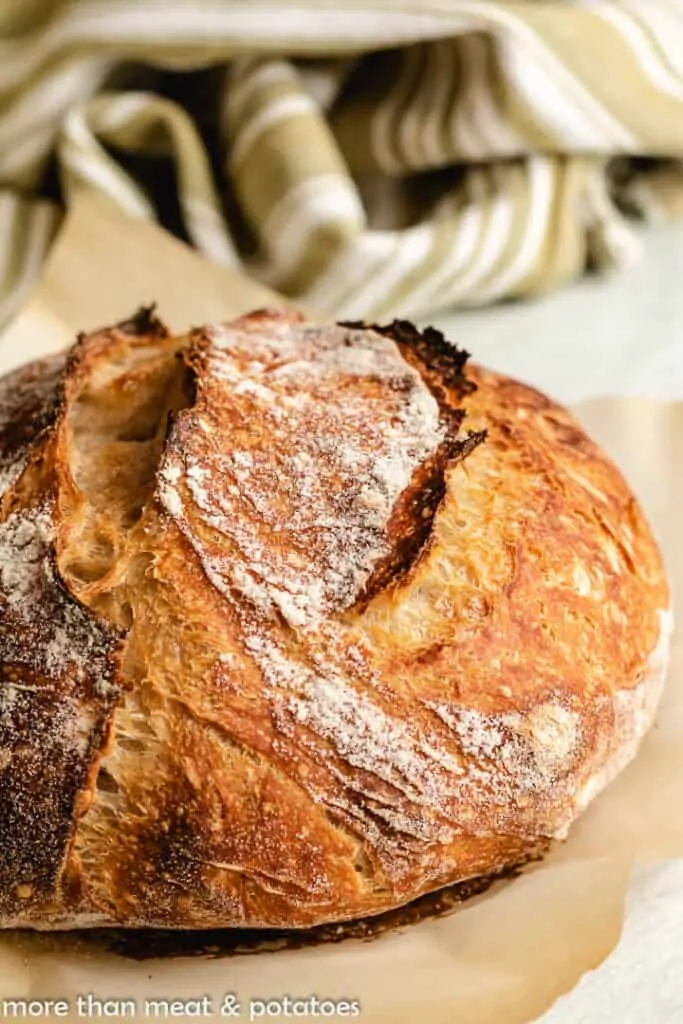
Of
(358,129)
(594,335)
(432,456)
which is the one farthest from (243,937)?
(358,129)

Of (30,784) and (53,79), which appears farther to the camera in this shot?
(53,79)

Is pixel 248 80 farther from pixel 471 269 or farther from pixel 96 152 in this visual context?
pixel 471 269

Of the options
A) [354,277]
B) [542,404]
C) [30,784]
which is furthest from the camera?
[354,277]

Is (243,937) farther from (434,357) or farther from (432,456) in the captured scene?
(434,357)

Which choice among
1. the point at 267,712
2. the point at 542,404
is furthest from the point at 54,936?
the point at 542,404

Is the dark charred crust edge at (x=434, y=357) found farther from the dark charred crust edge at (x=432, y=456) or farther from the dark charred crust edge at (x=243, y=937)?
the dark charred crust edge at (x=243, y=937)

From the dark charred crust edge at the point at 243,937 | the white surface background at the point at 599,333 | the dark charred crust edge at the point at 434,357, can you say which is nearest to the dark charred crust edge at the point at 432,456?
the dark charred crust edge at the point at 434,357

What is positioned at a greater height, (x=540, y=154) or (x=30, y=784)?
(x=540, y=154)
